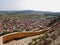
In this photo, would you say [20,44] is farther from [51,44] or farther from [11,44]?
[51,44]

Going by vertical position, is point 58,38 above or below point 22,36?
above

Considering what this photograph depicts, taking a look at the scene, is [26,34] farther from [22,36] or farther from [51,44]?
[51,44]

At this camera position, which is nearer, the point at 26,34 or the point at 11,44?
the point at 11,44

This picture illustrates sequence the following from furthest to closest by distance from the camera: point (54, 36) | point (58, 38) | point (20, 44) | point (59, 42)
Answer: point (20, 44) → point (54, 36) → point (58, 38) → point (59, 42)

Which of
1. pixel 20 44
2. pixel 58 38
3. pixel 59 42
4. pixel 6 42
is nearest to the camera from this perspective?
pixel 59 42

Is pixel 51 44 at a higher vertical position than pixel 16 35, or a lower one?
higher

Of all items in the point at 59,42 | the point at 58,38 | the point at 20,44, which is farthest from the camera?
the point at 20,44

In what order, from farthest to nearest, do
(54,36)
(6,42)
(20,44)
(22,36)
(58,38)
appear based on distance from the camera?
(22,36)
(6,42)
(20,44)
(54,36)
(58,38)

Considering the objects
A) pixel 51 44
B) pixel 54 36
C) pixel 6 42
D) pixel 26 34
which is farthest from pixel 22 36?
pixel 51 44

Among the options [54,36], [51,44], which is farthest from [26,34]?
[51,44]
